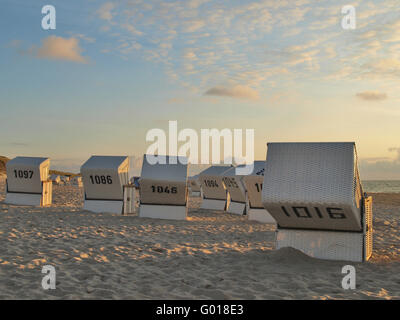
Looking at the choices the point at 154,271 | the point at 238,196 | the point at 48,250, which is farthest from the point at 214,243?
the point at 238,196

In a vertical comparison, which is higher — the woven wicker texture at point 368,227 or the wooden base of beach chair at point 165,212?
the woven wicker texture at point 368,227

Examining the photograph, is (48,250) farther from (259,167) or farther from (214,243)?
(259,167)

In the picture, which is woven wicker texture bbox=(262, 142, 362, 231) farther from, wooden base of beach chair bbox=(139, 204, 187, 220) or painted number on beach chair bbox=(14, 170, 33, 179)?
painted number on beach chair bbox=(14, 170, 33, 179)

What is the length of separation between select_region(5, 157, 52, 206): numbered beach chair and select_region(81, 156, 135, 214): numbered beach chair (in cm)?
394

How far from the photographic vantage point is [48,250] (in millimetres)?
8906

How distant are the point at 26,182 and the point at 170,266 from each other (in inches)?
614

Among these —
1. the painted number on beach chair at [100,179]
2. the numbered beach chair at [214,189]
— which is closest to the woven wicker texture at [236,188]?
the numbered beach chair at [214,189]

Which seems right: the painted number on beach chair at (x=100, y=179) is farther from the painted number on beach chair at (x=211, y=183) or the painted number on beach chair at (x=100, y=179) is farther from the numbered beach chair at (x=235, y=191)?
the painted number on beach chair at (x=211, y=183)

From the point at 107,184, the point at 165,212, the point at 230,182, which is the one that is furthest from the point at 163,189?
the point at 230,182

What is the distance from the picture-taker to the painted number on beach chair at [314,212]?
7.95m

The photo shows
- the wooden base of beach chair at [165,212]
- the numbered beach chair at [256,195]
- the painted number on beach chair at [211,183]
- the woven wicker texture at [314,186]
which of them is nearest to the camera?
the woven wicker texture at [314,186]

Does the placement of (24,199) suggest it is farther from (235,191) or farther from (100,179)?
(235,191)

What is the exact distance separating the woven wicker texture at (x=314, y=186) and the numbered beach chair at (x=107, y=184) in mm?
10466
